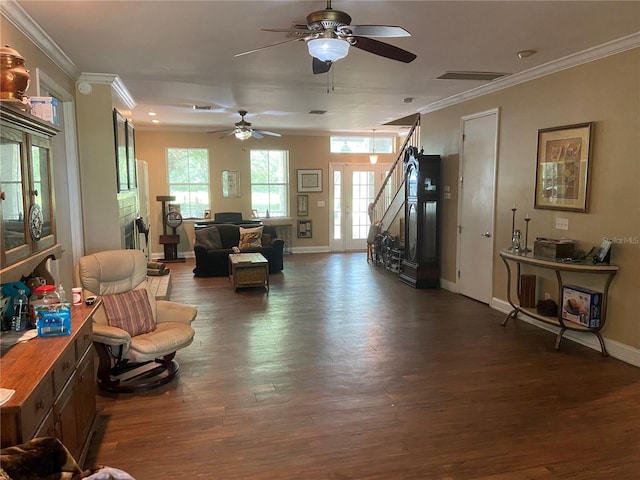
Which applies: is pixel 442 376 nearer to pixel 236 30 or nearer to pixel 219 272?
pixel 236 30

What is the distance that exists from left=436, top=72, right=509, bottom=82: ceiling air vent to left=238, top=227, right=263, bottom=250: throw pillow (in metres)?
4.40

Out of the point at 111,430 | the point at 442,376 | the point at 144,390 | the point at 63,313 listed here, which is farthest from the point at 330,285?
the point at 63,313

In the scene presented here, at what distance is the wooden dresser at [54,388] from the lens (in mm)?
1662

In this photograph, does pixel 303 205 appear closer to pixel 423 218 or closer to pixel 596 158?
pixel 423 218

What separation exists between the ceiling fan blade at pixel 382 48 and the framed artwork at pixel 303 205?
7.21m

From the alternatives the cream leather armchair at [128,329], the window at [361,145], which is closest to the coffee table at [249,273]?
the cream leather armchair at [128,329]

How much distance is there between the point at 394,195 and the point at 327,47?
6506 millimetres

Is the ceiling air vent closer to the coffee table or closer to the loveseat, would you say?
the coffee table

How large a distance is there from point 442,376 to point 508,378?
20.3 inches

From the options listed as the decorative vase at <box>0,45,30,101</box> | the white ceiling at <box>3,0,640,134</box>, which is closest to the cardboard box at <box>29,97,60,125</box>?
the decorative vase at <box>0,45,30,101</box>

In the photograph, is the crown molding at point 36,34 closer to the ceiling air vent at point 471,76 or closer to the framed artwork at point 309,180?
the ceiling air vent at point 471,76

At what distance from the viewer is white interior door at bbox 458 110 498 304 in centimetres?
559

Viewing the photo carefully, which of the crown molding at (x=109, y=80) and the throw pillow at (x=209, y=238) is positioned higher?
the crown molding at (x=109, y=80)

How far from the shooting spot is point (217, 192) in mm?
9672
